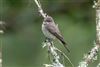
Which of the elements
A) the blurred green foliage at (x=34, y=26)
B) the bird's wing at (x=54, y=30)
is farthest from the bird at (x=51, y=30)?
the blurred green foliage at (x=34, y=26)

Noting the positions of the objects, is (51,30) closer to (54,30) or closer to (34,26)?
(54,30)

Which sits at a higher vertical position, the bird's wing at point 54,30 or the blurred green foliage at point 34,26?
the blurred green foliage at point 34,26

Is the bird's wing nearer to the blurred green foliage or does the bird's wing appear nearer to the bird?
the bird

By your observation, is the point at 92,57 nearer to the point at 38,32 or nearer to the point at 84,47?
the point at 84,47

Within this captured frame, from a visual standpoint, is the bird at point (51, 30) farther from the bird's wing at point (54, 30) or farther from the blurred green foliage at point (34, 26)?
the blurred green foliage at point (34, 26)

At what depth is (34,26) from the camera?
766cm

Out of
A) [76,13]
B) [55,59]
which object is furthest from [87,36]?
[55,59]

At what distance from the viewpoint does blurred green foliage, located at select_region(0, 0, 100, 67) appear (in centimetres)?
679

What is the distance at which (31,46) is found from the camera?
25.2ft

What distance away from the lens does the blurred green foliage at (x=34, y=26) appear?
679 centimetres

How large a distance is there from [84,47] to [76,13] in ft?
4.77

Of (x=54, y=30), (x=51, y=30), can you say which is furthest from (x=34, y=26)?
(x=54, y=30)

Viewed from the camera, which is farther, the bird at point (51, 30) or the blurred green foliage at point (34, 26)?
the blurred green foliage at point (34, 26)

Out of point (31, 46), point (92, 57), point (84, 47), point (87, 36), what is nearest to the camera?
point (92, 57)
